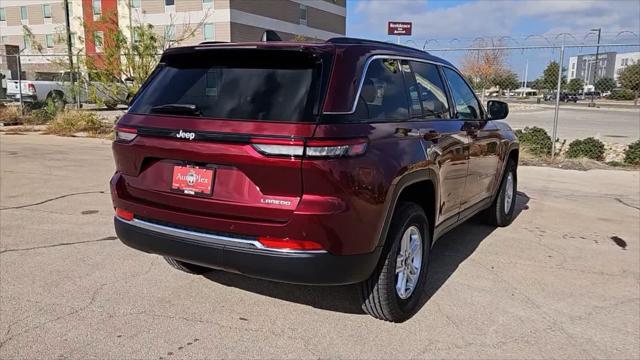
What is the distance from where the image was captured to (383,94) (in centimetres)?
344

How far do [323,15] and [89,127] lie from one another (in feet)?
133

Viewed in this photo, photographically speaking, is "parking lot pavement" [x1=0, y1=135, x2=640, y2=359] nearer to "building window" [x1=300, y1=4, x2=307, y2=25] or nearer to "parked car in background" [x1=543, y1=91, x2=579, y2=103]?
"building window" [x1=300, y1=4, x2=307, y2=25]

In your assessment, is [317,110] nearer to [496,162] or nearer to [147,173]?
[147,173]

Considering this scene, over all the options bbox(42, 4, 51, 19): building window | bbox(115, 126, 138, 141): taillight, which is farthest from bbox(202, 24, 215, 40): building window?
bbox(115, 126, 138, 141): taillight

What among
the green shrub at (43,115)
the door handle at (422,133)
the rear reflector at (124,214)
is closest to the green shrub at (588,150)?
the door handle at (422,133)

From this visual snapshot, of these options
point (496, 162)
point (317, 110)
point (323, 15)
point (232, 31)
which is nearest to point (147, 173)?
point (317, 110)

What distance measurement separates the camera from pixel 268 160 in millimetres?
2877

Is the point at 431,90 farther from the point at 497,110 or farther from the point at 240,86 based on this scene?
the point at 240,86

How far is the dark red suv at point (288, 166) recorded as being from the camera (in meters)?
2.89

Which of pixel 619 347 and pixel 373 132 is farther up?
pixel 373 132

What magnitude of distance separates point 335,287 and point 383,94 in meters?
1.61

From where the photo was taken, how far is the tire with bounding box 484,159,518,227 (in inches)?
235

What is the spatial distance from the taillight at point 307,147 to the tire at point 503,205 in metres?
3.52

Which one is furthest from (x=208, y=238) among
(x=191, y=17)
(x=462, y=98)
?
(x=191, y=17)
